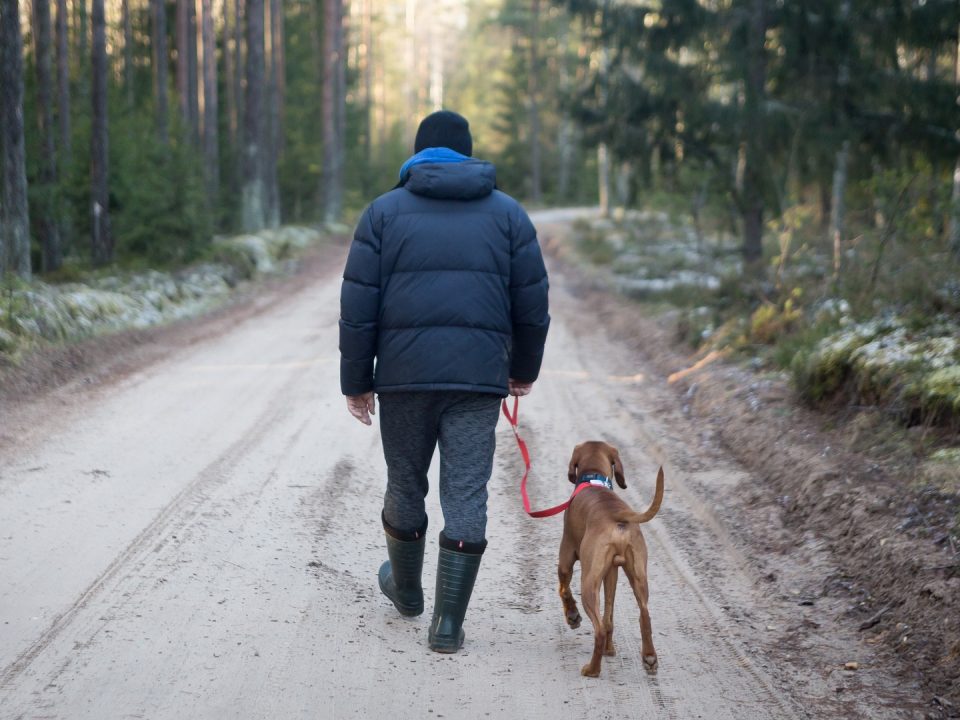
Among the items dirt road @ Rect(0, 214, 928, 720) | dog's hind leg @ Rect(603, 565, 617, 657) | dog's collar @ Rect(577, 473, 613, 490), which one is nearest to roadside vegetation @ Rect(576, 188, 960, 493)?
dirt road @ Rect(0, 214, 928, 720)

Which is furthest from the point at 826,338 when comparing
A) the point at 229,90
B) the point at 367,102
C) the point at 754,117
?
the point at 367,102

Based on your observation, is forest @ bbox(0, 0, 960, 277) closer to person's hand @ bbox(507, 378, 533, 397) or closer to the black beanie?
person's hand @ bbox(507, 378, 533, 397)

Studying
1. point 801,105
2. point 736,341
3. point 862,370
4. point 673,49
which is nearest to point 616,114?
point 673,49

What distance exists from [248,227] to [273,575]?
21.9 m

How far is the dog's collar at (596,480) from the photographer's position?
4488mm

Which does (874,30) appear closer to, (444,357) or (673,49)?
(673,49)

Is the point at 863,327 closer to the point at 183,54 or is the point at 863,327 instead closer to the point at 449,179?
the point at 449,179

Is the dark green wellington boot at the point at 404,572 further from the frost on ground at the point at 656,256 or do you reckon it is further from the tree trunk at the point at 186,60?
the tree trunk at the point at 186,60

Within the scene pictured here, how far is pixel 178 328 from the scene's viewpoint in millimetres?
13789

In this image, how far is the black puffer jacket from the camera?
3.92 m

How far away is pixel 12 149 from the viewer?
492 inches

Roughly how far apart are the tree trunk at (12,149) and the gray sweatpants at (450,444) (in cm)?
984

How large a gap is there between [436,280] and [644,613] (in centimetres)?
158

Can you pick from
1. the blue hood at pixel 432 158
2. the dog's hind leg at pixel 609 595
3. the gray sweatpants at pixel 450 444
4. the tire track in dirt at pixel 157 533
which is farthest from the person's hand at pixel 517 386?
the tire track in dirt at pixel 157 533
